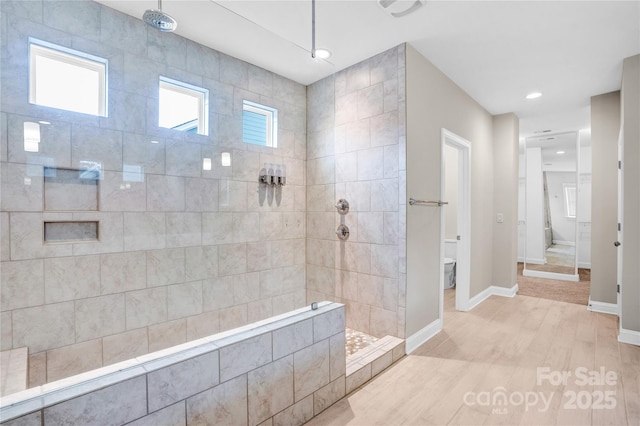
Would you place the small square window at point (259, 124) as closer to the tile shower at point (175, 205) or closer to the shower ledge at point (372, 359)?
the tile shower at point (175, 205)

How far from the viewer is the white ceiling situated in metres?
2.16

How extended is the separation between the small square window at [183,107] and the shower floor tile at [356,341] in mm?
2200

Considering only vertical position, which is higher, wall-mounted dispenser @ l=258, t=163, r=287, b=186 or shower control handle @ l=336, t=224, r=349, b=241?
wall-mounted dispenser @ l=258, t=163, r=287, b=186

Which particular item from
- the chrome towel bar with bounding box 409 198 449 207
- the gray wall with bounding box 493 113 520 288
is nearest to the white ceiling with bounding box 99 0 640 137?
the gray wall with bounding box 493 113 520 288

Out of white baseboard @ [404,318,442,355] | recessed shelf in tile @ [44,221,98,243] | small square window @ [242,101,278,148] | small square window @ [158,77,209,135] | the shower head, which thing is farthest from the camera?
small square window @ [242,101,278,148]

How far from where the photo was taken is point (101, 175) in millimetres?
2062

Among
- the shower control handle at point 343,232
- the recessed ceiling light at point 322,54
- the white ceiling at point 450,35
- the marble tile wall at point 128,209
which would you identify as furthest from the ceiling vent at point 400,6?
the shower control handle at point 343,232

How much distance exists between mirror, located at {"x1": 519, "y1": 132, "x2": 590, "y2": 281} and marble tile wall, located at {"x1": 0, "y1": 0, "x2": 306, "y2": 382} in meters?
4.93

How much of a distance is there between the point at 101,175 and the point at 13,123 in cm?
49

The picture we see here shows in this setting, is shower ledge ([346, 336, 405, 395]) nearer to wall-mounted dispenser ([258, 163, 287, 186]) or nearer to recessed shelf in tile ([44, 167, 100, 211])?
wall-mounted dispenser ([258, 163, 287, 186])

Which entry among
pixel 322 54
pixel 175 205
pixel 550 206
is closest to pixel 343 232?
pixel 175 205

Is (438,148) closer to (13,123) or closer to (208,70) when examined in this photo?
(208,70)

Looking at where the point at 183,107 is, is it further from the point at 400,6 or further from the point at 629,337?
the point at 629,337

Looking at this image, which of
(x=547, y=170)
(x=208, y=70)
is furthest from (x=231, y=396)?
(x=547, y=170)
